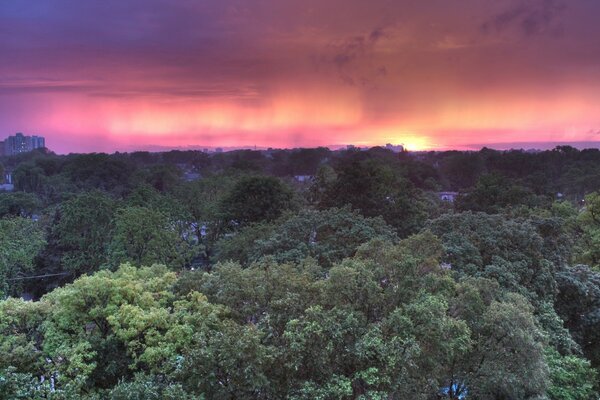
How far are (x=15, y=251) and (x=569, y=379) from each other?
828 inches

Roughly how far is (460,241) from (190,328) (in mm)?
9860

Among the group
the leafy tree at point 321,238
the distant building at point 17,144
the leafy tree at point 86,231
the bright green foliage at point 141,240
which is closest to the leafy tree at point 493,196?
the leafy tree at point 321,238

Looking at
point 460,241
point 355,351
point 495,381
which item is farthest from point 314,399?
point 460,241

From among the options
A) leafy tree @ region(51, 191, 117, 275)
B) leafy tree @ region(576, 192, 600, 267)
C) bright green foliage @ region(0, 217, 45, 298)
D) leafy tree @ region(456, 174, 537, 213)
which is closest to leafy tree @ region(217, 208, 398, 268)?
leafy tree @ region(51, 191, 117, 275)

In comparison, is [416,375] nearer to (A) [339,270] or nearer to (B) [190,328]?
(A) [339,270]

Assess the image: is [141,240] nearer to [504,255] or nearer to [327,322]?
[327,322]

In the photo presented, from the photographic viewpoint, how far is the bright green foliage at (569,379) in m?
10.7

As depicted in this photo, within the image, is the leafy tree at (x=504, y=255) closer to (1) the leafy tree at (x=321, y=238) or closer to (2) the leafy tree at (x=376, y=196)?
(1) the leafy tree at (x=321, y=238)

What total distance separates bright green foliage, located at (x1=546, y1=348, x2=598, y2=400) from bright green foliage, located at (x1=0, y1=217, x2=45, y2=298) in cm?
1894

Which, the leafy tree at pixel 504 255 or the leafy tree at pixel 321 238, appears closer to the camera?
the leafy tree at pixel 504 255

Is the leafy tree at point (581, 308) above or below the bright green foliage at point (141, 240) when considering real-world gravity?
below

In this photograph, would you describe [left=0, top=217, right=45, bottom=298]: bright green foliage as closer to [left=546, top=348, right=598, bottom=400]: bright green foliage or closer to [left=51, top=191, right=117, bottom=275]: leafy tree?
[left=51, top=191, right=117, bottom=275]: leafy tree

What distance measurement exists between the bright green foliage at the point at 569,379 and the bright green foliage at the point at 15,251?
18.9 metres

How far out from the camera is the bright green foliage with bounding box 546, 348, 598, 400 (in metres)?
10.7
